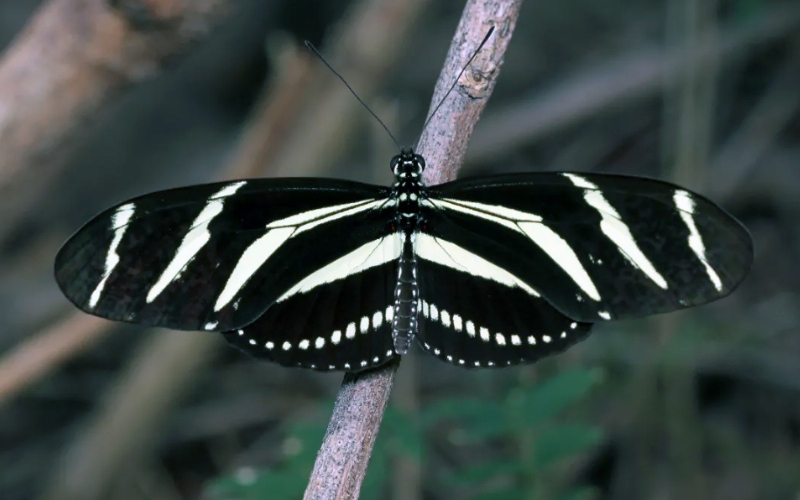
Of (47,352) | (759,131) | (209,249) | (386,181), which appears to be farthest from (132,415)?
(759,131)

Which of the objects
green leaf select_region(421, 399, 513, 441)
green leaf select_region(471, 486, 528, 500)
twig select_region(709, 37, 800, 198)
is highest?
twig select_region(709, 37, 800, 198)

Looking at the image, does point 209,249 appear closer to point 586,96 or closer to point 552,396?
point 552,396

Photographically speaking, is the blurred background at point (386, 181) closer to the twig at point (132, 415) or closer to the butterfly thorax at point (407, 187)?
the twig at point (132, 415)

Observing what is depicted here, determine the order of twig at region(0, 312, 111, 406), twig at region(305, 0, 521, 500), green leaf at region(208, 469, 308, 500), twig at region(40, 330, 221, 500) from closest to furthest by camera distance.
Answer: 1. twig at region(305, 0, 521, 500)
2. green leaf at region(208, 469, 308, 500)
3. twig at region(0, 312, 111, 406)
4. twig at region(40, 330, 221, 500)

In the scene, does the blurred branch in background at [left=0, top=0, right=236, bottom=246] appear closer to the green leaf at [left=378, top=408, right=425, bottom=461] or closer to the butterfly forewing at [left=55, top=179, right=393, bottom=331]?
the butterfly forewing at [left=55, top=179, right=393, bottom=331]

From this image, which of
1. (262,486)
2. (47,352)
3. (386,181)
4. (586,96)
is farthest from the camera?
(586,96)

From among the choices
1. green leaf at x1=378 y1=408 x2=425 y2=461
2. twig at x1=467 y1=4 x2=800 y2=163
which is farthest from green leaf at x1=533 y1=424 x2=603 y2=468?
twig at x1=467 y1=4 x2=800 y2=163
